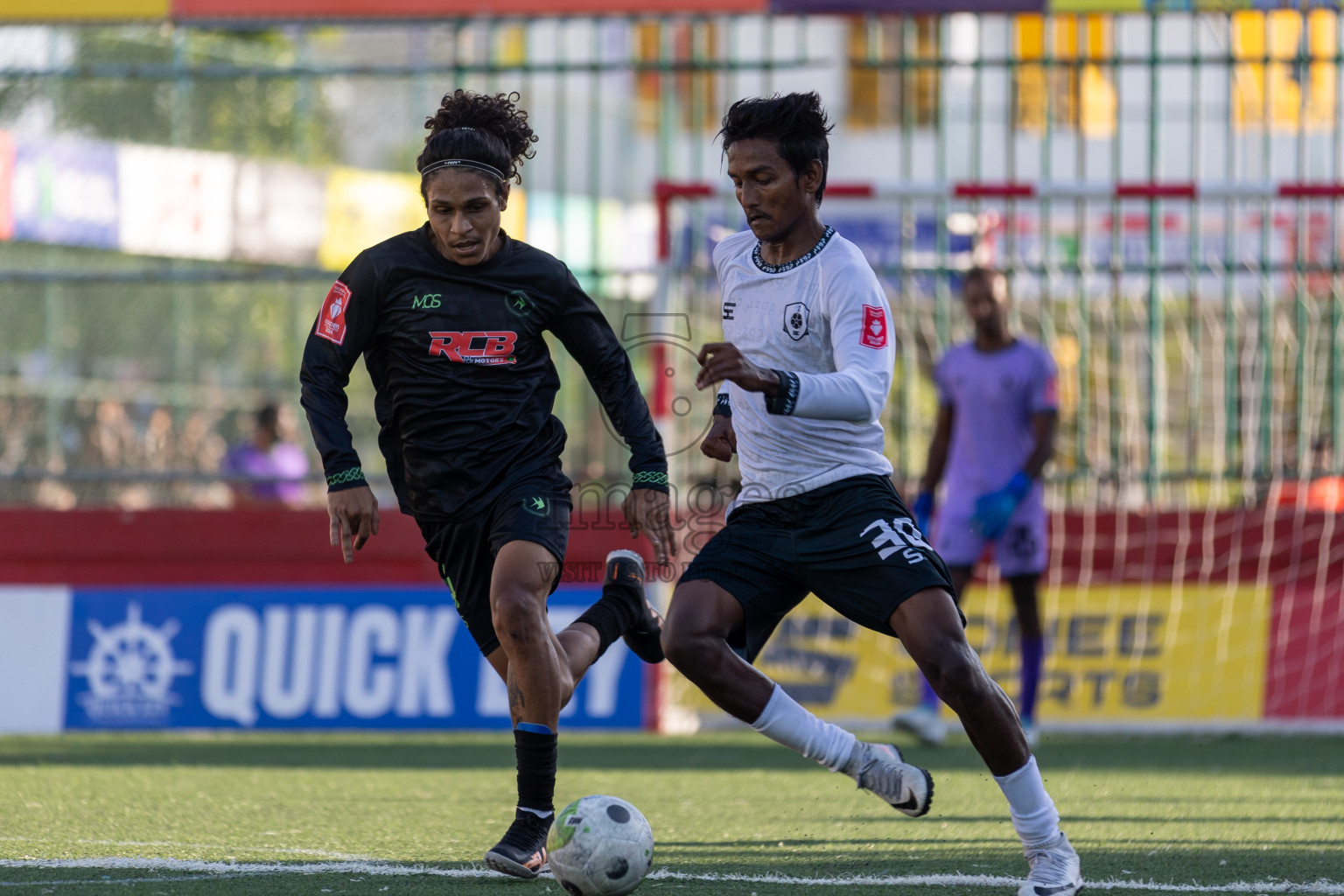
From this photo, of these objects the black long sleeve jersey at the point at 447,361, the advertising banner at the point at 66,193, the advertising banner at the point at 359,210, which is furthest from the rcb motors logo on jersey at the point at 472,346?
the advertising banner at the point at 359,210

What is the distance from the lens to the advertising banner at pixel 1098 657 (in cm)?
928

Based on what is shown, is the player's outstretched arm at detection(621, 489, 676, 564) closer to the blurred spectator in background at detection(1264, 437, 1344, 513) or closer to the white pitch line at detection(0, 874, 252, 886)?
the white pitch line at detection(0, 874, 252, 886)

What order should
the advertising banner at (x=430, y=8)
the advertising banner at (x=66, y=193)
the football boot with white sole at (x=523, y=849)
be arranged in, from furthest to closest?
the advertising banner at (x=66, y=193), the advertising banner at (x=430, y=8), the football boot with white sole at (x=523, y=849)

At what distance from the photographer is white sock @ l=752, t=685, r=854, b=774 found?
453 centimetres

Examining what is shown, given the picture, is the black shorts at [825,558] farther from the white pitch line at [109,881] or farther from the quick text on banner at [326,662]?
the quick text on banner at [326,662]

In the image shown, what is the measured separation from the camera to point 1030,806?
168 inches

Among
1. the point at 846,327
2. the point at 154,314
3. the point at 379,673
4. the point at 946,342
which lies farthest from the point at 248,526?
the point at 154,314

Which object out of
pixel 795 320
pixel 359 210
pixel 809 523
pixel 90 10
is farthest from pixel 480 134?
pixel 359 210

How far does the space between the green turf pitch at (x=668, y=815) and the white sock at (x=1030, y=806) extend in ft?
0.93

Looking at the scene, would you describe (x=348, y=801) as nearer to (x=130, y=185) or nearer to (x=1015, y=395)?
(x=1015, y=395)

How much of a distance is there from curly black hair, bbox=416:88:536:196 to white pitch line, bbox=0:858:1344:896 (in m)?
1.96

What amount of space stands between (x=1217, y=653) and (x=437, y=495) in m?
5.73

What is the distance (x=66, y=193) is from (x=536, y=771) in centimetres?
1119

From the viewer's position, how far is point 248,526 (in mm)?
9672
